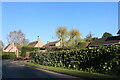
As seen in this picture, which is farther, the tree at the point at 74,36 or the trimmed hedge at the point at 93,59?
Result: the tree at the point at 74,36

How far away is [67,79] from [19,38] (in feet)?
224

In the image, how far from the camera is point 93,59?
1791 cm

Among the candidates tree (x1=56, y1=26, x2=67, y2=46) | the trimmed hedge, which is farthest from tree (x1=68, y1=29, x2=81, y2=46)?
the trimmed hedge

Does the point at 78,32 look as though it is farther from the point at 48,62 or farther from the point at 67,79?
the point at 67,79

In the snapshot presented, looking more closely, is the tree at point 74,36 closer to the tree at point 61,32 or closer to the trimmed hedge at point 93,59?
the tree at point 61,32

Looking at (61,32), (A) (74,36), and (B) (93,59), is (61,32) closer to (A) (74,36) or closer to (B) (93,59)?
(A) (74,36)

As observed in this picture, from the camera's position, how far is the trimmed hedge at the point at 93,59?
15.6 metres

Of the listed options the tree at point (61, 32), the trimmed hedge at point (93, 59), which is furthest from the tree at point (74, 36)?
the trimmed hedge at point (93, 59)

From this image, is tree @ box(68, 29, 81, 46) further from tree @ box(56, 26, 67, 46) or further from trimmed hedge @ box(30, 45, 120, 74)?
trimmed hedge @ box(30, 45, 120, 74)

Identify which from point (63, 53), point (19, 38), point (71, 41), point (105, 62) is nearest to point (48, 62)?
point (63, 53)

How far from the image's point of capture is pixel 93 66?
17.8 m

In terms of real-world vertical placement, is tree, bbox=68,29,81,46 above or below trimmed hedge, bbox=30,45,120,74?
above

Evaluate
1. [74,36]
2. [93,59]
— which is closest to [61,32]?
[74,36]

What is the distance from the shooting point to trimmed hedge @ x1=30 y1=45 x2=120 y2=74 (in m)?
15.6
